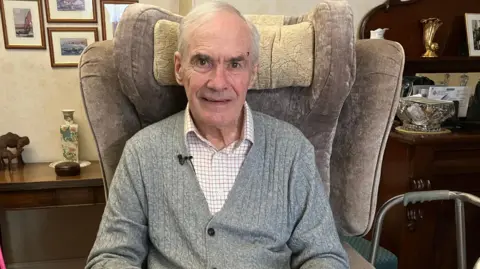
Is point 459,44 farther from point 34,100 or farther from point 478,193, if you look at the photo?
point 34,100

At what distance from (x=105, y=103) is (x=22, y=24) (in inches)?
49.2

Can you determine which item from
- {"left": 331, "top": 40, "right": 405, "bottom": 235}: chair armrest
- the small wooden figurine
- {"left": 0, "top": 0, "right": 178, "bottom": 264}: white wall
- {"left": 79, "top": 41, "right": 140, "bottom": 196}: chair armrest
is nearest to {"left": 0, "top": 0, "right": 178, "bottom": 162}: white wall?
{"left": 0, "top": 0, "right": 178, "bottom": 264}: white wall

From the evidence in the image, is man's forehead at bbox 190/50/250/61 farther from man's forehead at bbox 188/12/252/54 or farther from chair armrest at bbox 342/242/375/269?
chair armrest at bbox 342/242/375/269

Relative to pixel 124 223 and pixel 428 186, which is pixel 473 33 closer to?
pixel 428 186

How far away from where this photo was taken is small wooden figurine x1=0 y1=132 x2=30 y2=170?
7.24ft

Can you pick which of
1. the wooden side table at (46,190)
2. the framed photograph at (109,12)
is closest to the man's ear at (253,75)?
the wooden side table at (46,190)

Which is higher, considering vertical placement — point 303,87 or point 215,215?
point 303,87

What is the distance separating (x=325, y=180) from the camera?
139 cm

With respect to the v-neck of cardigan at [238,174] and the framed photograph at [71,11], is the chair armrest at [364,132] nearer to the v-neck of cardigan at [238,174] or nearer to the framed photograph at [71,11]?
the v-neck of cardigan at [238,174]

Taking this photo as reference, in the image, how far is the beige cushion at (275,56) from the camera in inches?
49.1

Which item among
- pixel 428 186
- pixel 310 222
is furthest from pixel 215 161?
pixel 428 186

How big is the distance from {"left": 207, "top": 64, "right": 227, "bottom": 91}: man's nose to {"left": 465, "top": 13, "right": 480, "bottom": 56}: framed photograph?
72.6 inches

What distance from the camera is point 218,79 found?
3.72 ft

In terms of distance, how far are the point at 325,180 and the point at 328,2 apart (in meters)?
0.53
